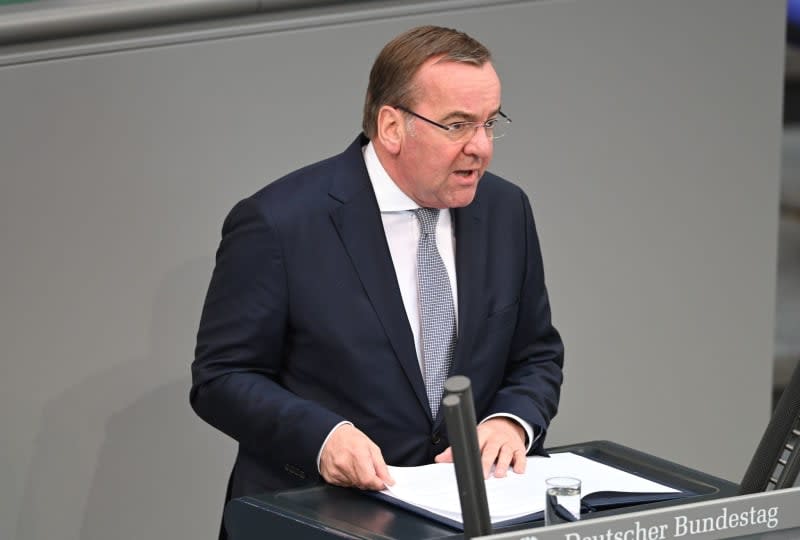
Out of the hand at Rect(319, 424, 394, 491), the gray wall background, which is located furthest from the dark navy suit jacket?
the gray wall background

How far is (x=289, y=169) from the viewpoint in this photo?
349 centimetres

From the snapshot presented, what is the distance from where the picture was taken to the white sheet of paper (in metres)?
2.00

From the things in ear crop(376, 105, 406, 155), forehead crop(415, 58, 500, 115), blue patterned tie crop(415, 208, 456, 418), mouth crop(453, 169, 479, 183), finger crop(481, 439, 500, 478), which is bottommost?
finger crop(481, 439, 500, 478)

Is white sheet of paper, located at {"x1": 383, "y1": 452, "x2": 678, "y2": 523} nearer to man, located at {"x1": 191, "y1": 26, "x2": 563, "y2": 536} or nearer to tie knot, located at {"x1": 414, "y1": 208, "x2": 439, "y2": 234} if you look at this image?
man, located at {"x1": 191, "y1": 26, "x2": 563, "y2": 536}

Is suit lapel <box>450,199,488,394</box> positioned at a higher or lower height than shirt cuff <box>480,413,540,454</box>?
higher

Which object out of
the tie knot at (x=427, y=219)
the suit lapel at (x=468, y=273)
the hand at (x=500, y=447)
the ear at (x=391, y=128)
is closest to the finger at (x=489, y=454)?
the hand at (x=500, y=447)

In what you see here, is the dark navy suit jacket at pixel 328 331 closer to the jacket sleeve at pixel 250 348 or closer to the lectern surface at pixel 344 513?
the jacket sleeve at pixel 250 348

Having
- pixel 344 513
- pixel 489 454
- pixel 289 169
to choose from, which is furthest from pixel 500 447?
pixel 289 169

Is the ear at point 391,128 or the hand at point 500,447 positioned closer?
the hand at point 500,447

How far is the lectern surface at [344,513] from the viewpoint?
1928mm

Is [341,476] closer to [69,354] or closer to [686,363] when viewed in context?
[69,354]

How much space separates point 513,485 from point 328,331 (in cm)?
49

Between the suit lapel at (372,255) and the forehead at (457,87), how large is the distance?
219 millimetres

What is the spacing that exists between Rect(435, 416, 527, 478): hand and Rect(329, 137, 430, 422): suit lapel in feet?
0.54
